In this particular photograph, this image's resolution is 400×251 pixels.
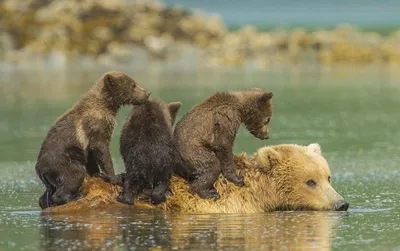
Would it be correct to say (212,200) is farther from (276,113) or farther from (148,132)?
(276,113)

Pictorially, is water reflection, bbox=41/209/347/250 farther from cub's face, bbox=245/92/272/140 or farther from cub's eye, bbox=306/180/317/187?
cub's face, bbox=245/92/272/140

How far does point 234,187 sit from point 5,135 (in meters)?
14.0

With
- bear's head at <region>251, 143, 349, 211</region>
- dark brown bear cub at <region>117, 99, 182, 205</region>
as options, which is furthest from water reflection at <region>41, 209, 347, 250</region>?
dark brown bear cub at <region>117, 99, 182, 205</region>

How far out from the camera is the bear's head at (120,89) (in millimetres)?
13578

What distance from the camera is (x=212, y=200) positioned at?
13.4 m

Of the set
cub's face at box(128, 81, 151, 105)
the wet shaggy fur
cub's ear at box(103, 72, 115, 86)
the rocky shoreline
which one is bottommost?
the wet shaggy fur


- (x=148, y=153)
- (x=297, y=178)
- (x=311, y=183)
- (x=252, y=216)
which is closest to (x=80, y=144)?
(x=148, y=153)

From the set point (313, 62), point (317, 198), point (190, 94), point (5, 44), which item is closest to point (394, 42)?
point (313, 62)

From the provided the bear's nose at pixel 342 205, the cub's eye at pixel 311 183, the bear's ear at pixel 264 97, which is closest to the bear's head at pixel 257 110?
the bear's ear at pixel 264 97

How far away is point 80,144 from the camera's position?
42.4 feet

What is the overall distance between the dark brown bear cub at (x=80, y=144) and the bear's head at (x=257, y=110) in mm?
1241

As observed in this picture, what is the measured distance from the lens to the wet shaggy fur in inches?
526

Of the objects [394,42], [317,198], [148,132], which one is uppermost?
[394,42]

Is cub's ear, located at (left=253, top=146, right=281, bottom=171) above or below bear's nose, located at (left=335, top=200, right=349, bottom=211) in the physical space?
above
